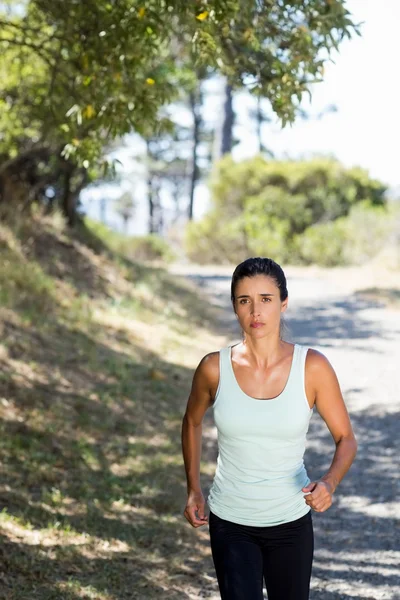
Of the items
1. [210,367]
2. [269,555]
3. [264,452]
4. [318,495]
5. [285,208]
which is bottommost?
[269,555]

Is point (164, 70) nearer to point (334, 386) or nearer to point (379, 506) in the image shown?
point (379, 506)

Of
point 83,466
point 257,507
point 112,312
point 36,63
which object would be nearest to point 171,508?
point 83,466

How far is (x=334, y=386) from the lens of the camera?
301 cm

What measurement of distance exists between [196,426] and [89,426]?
4690mm

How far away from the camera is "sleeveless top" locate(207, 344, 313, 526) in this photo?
2.95 metres

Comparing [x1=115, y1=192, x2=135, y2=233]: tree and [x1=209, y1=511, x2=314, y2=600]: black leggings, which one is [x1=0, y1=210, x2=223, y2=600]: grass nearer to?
[x1=209, y1=511, x2=314, y2=600]: black leggings

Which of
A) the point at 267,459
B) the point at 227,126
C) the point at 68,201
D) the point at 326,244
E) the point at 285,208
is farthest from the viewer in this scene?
the point at 227,126

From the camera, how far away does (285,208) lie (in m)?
25.8

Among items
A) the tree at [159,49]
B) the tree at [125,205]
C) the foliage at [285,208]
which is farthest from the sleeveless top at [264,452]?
the tree at [125,205]

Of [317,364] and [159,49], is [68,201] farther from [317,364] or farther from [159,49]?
[317,364]

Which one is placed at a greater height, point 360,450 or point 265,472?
point 265,472

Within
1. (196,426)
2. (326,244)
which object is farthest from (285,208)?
(196,426)

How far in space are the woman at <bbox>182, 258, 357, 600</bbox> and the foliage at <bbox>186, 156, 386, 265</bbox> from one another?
69.8ft

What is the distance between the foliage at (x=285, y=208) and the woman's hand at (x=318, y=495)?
21503mm
